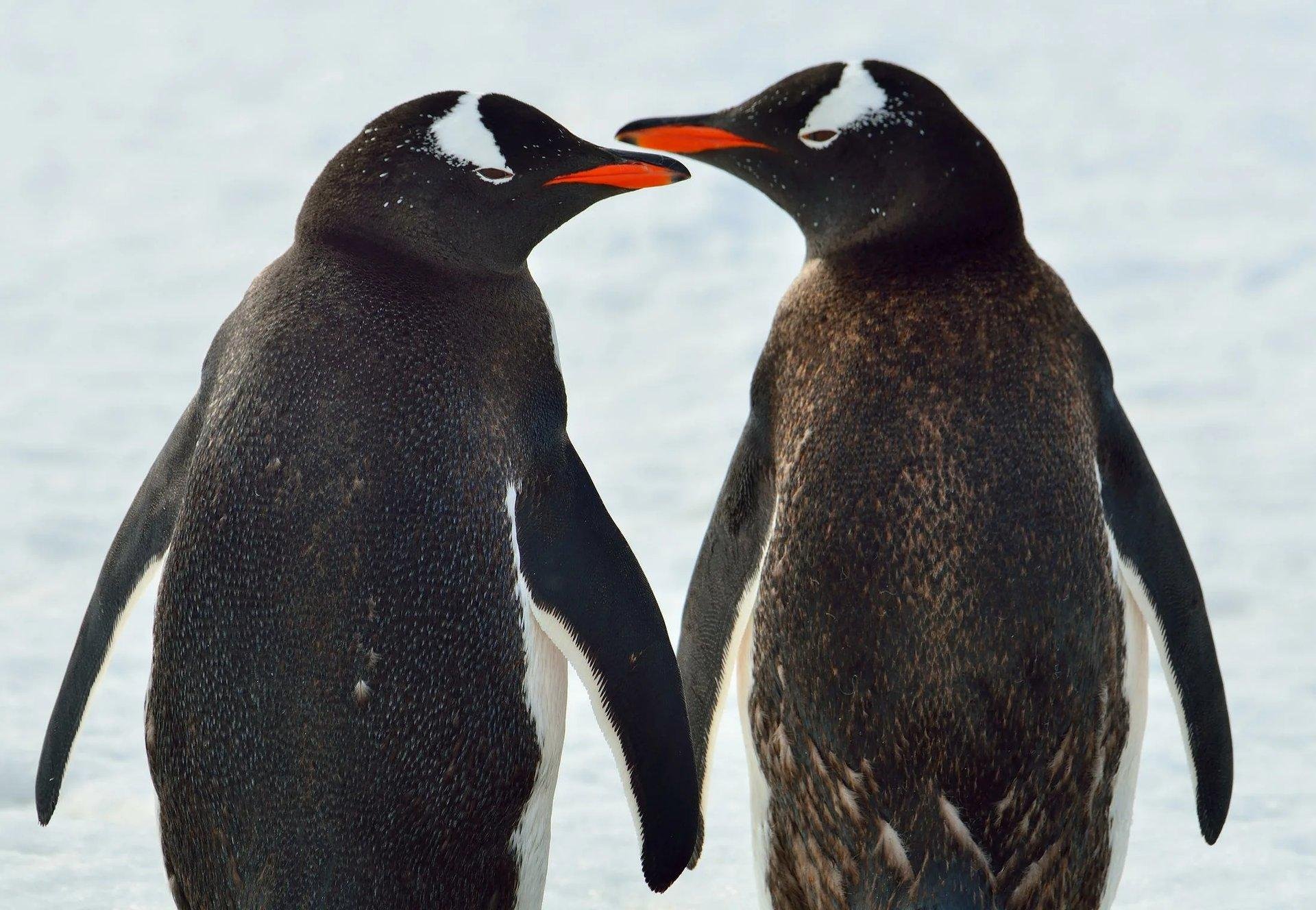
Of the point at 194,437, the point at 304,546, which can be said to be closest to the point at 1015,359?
the point at 304,546

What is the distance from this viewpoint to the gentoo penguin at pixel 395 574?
1.72 m

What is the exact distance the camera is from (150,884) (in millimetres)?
2199

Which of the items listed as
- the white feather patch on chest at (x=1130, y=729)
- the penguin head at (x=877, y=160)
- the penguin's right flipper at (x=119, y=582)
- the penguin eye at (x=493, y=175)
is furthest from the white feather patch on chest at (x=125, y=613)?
the white feather patch on chest at (x=1130, y=729)

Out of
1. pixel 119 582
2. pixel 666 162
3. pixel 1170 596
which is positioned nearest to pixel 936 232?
pixel 666 162

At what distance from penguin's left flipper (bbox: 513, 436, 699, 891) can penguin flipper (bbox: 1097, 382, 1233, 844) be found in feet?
1.95

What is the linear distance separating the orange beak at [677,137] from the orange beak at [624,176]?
0.51 ft

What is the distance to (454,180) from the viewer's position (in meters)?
1.94

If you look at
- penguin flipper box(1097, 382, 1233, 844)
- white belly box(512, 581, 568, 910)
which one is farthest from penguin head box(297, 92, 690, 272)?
penguin flipper box(1097, 382, 1233, 844)

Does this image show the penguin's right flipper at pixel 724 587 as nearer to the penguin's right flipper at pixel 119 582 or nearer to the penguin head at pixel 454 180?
the penguin head at pixel 454 180

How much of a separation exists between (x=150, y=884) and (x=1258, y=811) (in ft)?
5.48

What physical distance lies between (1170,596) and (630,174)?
88 cm

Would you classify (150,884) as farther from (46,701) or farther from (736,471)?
(736,471)

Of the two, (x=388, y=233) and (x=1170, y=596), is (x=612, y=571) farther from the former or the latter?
(x=1170, y=596)

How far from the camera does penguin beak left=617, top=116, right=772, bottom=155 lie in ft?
7.25
